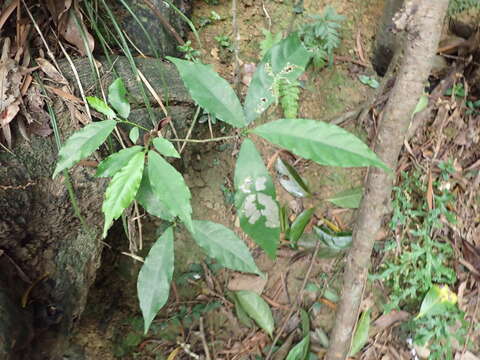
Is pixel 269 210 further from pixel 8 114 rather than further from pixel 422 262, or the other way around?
pixel 422 262

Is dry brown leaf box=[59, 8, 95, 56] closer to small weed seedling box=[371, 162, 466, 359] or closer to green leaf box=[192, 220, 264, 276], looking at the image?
green leaf box=[192, 220, 264, 276]

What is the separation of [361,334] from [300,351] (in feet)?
0.89

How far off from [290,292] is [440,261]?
2.18 ft

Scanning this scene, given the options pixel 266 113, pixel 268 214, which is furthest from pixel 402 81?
pixel 266 113

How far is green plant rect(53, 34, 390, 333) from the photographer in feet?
2.83

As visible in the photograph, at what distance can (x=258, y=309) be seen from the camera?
1705 mm

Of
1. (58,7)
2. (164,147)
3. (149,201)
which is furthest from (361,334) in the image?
(58,7)

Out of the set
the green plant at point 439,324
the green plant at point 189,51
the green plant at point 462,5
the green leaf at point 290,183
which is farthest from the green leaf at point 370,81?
the green plant at point 439,324

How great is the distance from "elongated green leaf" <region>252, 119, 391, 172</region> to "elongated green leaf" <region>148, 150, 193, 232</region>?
226 mm

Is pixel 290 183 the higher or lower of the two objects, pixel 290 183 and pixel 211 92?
the lower

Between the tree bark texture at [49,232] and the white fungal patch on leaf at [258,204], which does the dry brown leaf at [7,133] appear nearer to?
the tree bark texture at [49,232]

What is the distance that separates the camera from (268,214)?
967 millimetres

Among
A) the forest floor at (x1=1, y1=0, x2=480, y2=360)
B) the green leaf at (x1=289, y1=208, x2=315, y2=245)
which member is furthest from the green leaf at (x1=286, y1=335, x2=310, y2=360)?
the green leaf at (x1=289, y1=208, x2=315, y2=245)

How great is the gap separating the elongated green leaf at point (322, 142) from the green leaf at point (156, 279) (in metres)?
0.46
